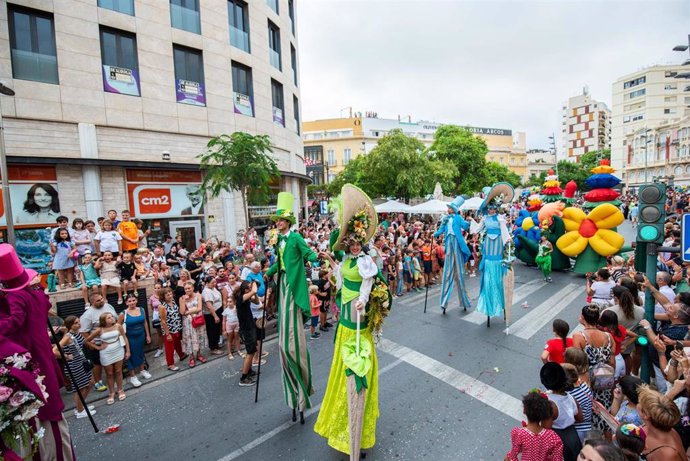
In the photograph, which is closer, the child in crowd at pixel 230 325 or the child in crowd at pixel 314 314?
Result: the child in crowd at pixel 230 325

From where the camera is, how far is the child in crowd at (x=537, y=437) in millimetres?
2578

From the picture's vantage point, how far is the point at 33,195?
11008mm

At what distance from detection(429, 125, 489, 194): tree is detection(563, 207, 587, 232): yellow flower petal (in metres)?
26.1

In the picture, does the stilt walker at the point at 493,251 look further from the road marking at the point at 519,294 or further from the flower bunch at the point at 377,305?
the flower bunch at the point at 377,305

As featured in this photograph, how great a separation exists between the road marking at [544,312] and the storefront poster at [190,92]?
14.0m

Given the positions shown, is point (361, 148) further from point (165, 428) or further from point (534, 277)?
point (165, 428)

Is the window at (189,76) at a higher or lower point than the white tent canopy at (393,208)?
higher

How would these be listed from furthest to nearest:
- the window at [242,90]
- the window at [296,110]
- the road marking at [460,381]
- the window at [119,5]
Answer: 1. the window at [296,110]
2. the window at [242,90]
3. the window at [119,5]
4. the road marking at [460,381]

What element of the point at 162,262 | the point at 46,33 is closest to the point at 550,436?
the point at 162,262

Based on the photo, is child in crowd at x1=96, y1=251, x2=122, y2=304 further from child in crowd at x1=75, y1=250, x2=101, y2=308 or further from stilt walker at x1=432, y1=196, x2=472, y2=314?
stilt walker at x1=432, y1=196, x2=472, y2=314

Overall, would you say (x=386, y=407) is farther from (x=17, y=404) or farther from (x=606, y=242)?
(x=606, y=242)

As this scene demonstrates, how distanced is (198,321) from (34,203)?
891 centimetres

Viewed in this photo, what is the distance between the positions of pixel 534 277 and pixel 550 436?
10000 mm

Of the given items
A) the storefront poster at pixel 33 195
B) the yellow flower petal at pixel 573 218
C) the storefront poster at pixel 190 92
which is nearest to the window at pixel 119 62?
the storefront poster at pixel 190 92
